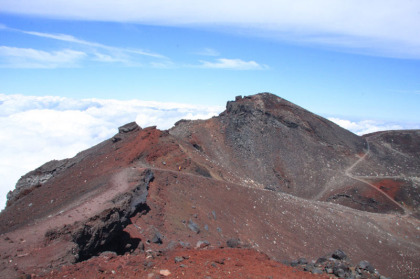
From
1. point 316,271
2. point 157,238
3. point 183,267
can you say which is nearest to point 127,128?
point 157,238

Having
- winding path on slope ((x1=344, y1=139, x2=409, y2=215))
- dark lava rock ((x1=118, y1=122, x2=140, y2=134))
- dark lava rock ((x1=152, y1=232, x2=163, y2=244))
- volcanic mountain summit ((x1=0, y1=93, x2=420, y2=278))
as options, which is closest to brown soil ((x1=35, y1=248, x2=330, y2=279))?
volcanic mountain summit ((x1=0, y1=93, x2=420, y2=278))

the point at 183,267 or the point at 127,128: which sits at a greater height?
the point at 127,128

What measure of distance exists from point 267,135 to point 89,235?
1345 inches

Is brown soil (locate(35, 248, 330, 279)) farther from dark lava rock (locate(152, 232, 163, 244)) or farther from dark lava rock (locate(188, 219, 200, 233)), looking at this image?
dark lava rock (locate(188, 219, 200, 233))

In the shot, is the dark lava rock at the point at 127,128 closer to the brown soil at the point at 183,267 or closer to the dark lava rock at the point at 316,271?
the brown soil at the point at 183,267

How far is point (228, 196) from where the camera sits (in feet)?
62.1

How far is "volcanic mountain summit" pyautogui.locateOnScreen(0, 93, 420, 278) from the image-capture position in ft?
34.6

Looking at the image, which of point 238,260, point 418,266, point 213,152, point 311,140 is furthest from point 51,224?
point 311,140

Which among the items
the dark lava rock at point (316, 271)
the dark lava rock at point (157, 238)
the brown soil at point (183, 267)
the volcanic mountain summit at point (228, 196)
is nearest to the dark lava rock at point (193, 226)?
the volcanic mountain summit at point (228, 196)

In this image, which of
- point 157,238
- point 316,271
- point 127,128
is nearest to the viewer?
point 316,271

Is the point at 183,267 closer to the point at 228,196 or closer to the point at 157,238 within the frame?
the point at 157,238

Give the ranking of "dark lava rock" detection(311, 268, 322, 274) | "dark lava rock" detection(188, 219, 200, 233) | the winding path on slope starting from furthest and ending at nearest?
the winding path on slope → "dark lava rock" detection(188, 219, 200, 233) → "dark lava rock" detection(311, 268, 322, 274)

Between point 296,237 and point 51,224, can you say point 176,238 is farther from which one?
point 296,237

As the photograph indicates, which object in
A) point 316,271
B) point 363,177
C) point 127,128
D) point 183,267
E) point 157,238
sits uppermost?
point 127,128
